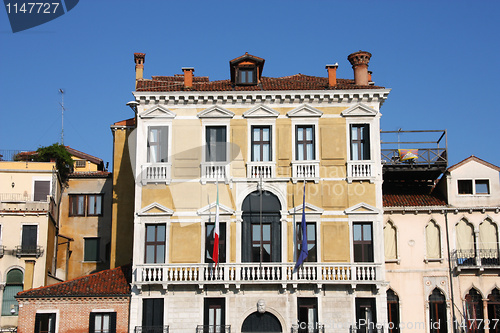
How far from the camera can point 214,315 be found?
102 feet

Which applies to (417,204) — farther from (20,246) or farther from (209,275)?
(20,246)

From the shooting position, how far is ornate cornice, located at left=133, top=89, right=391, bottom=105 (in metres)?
32.9

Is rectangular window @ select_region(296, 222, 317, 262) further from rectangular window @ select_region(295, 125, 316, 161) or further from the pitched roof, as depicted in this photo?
the pitched roof

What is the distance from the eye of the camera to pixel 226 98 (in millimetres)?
33000

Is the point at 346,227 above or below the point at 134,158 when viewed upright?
below

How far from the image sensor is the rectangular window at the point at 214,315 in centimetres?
3094

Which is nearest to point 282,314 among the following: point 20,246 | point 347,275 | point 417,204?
point 347,275

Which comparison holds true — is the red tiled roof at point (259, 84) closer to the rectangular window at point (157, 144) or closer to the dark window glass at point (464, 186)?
the rectangular window at point (157, 144)

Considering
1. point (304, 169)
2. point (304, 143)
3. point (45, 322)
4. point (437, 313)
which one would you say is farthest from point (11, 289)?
point (437, 313)

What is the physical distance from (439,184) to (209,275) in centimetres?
1288

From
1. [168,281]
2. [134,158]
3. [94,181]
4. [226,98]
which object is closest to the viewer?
[168,281]

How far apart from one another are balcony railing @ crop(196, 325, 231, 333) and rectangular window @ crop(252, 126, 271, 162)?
24.6 ft

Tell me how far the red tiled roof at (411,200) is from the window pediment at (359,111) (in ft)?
15.6

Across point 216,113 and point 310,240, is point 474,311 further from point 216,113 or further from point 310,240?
point 216,113
